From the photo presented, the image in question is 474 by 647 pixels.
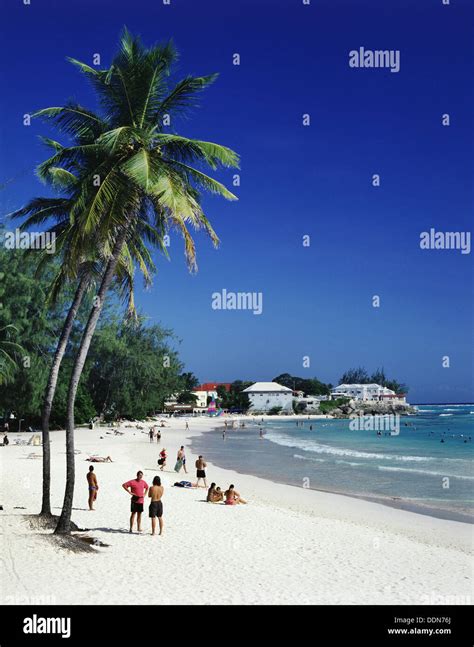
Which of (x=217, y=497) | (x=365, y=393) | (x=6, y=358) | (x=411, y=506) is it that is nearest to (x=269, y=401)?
(x=365, y=393)

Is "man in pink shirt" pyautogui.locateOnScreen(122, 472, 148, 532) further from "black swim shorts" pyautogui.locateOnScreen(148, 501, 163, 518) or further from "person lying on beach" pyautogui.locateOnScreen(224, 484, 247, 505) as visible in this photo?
"person lying on beach" pyautogui.locateOnScreen(224, 484, 247, 505)

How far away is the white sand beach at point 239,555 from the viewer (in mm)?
9570

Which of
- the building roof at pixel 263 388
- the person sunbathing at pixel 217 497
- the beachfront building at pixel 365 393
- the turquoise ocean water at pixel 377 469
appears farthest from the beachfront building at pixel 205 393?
the person sunbathing at pixel 217 497

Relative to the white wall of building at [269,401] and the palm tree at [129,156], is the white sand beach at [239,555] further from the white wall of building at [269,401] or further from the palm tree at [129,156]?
the white wall of building at [269,401]

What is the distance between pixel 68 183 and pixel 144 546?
850 centimetres

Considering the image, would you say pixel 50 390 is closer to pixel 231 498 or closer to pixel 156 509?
pixel 156 509

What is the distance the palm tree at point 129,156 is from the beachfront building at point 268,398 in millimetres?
141887

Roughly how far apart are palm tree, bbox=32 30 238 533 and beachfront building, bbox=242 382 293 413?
142 metres

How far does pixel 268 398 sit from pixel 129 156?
473 ft

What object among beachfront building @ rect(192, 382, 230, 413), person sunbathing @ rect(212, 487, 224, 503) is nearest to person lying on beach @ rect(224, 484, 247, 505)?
person sunbathing @ rect(212, 487, 224, 503)

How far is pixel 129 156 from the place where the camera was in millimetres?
12984

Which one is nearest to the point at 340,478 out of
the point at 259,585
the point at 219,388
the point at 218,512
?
the point at 218,512

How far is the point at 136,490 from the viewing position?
1394 cm
